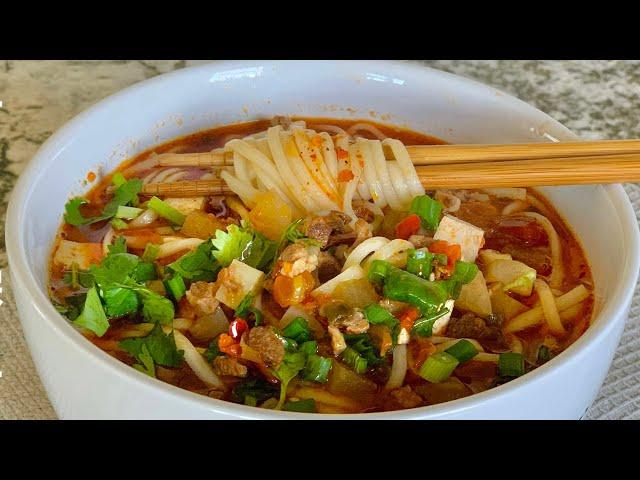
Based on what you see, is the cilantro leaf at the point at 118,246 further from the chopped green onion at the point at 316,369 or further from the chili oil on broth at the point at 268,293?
the chopped green onion at the point at 316,369

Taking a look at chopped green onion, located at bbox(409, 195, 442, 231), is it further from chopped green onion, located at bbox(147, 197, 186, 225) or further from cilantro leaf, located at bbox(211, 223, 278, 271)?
chopped green onion, located at bbox(147, 197, 186, 225)

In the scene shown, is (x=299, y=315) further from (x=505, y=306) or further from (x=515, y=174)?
(x=515, y=174)

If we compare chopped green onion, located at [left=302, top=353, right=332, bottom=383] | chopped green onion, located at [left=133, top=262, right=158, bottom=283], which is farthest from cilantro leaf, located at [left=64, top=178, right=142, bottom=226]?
chopped green onion, located at [left=302, top=353, right=332, bottom=383]

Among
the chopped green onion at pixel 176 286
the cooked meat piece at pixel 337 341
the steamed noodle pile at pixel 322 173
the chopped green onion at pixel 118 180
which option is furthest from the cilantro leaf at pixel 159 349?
the chopped green onion at pixel 118 180

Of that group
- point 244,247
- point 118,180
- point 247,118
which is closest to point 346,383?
point 244,247

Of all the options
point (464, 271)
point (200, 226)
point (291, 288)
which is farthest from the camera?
point (200, 226)
